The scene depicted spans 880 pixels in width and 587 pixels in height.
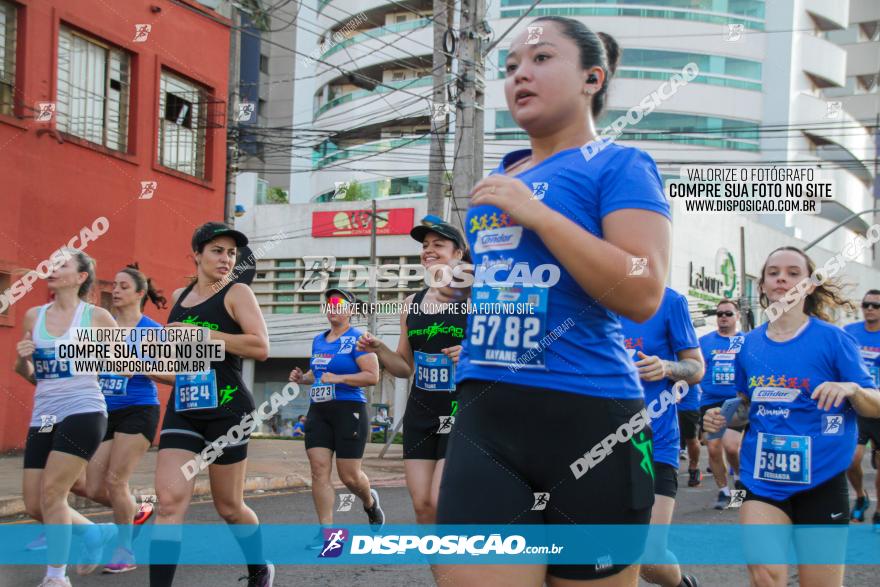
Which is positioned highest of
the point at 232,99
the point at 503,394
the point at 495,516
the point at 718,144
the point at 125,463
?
the point at 718,144

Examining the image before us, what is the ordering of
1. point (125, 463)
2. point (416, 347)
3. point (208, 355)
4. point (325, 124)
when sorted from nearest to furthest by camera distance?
point (208, 355) < point (416, 347) < point (125, 463) < point (325, 124)

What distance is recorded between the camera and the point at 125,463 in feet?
24.5

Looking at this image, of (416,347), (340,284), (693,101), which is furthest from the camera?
(693,101)

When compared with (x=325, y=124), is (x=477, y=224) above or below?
below

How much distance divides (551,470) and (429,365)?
13.7 ft

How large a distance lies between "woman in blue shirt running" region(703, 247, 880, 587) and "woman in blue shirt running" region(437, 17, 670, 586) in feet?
7.90

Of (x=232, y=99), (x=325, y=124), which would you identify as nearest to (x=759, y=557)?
(x=232, y=99)

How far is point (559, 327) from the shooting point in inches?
103

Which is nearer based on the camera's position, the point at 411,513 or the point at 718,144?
the point at 411,513

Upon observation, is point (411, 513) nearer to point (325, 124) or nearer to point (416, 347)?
point (416, 347)

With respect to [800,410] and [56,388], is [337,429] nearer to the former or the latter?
[56,388]

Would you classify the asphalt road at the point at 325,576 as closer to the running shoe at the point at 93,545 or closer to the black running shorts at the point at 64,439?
the running shoe at the point at 93,545

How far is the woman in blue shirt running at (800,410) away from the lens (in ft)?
15.7

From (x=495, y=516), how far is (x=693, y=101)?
50155 millimetres
